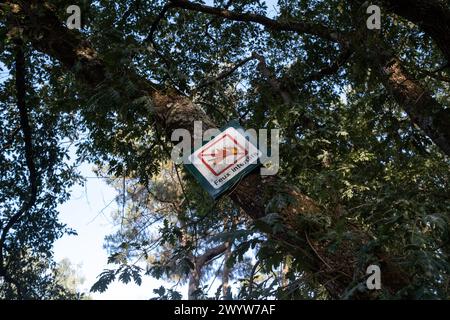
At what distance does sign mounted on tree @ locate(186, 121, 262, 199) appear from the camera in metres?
2.78

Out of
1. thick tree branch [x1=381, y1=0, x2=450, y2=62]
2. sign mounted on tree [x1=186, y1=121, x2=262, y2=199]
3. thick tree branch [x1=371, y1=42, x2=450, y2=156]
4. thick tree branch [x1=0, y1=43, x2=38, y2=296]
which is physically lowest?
sign mounted on tree [x1=186, y1=121, x2=262, y2=199]

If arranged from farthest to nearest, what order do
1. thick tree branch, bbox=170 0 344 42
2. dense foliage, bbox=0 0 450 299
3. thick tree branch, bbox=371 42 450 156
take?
thick tree branch, bbox=170 0 344 42
thick tree branch, bbox=371 42 450 156
dense foliage, bbox=0 0 450 299

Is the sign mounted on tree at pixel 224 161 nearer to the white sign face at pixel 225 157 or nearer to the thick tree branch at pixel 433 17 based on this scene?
the white sign face at pixel 225 157

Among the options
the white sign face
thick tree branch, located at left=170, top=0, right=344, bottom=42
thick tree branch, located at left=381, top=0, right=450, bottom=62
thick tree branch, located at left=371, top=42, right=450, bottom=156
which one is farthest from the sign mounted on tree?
thick tree branch, located at left=170, top=0, right=344, bottom=42

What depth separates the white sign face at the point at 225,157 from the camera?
2.79 meters

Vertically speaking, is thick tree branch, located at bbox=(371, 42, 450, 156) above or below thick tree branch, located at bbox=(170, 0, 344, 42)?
below

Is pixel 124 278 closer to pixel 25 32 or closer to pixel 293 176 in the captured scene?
pixel 293 176

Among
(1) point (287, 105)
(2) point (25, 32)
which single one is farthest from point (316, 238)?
(2) point (25, 32)

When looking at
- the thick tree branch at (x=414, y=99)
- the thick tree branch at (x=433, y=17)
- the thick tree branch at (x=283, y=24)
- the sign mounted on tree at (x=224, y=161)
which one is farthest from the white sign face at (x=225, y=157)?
the thick tree branch at (x=283, y=24)

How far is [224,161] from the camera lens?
2816 mm

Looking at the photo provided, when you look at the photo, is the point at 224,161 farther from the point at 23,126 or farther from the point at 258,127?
the point at 23,126

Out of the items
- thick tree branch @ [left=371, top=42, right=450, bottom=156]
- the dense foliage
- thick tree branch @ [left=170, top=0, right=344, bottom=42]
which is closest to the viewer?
the dense foliage

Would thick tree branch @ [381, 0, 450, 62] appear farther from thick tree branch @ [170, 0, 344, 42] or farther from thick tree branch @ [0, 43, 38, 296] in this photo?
thick tree branch @ [0, 43, 38, 296]

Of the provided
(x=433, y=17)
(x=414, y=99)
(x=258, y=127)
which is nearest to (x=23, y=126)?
(x=258, y=127)
